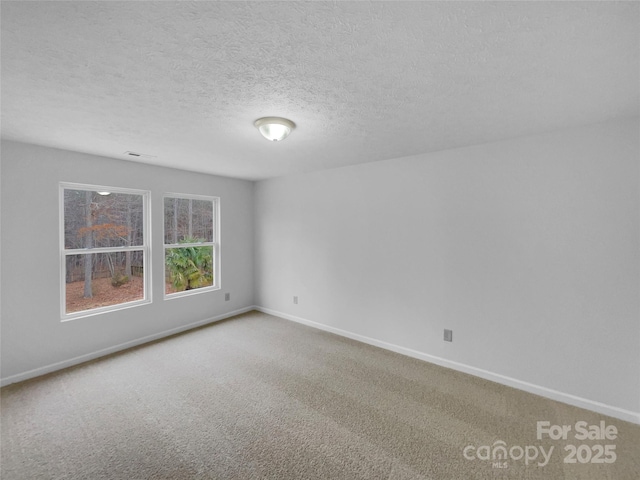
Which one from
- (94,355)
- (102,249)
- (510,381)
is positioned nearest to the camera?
(510,381)

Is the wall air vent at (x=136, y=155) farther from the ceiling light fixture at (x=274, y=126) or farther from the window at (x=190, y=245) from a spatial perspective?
the ceiling light fixture at (x=274, y=126)

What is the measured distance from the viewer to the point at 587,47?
1.37 metres

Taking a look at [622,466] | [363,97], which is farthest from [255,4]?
[622,466]

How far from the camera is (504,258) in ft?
8.98

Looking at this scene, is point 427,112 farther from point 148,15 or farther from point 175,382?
point 175,382

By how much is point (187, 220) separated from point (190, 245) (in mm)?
394

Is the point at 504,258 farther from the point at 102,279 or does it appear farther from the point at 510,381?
the point at 102,279

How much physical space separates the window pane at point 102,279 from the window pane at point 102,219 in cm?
16

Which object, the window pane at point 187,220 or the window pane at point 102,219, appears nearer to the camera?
the window pane at point 102,219

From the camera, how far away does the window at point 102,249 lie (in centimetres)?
319

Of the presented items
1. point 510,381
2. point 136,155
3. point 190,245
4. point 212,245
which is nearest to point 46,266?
point 136,155

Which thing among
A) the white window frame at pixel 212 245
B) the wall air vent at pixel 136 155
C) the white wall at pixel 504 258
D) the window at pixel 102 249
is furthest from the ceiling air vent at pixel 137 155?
the white wall at pixel 504 258

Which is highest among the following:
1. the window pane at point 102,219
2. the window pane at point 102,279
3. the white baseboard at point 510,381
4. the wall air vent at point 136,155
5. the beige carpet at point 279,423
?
the wall air vent at point 136,155

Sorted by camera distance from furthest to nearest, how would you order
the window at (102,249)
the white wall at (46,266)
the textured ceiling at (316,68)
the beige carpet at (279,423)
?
the window at (102,249)
the white wall at (46,266)
the beige carpet at (279,423)
the textured ceiling at (316,68)
